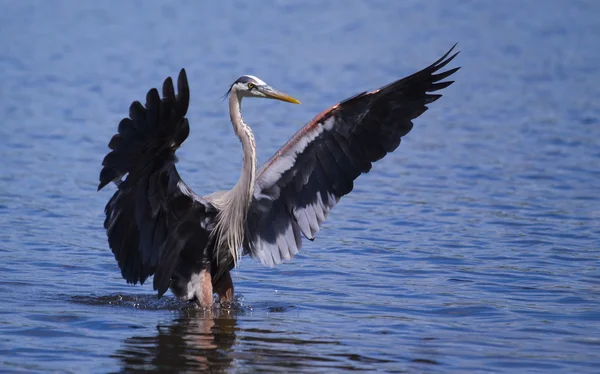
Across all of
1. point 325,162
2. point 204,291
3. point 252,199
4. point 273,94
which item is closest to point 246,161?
point 252,199

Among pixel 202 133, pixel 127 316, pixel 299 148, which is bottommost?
pixel 127 316

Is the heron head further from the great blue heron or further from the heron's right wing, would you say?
the heron's right wing

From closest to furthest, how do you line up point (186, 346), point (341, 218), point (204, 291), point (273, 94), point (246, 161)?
point (186, 346), point (246, 161), point (273, 94), point (204, 291), point (341, 218)

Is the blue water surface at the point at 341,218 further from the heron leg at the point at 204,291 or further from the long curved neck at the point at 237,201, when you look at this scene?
the long curved neck at the point at 237,201

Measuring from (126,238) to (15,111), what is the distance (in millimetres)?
11129

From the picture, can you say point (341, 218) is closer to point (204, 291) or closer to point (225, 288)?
point (225, 288)

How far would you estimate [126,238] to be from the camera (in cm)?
882

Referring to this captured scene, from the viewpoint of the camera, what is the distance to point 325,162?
920cm

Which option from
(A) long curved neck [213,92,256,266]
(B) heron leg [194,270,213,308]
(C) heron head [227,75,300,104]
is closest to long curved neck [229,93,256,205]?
(A) long curved neck [213,92,256,266]

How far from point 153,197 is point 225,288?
4.47 feet

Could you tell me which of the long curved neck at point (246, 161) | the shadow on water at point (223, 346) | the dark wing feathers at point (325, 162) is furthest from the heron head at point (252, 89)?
the shadow on water at point (223, 346)

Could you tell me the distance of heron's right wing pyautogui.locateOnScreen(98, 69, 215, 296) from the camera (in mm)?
7777

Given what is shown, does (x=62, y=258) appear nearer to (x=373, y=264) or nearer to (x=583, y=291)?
(x=373, y=264)

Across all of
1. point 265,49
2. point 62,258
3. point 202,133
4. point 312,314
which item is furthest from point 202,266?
point 265,49
